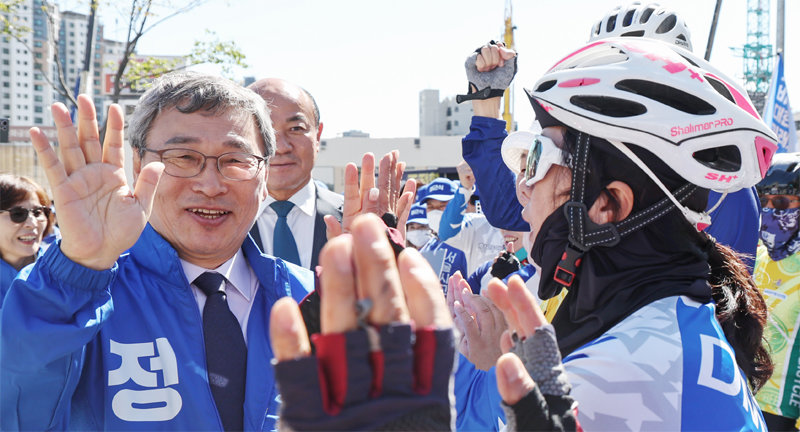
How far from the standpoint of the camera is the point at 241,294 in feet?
7.75

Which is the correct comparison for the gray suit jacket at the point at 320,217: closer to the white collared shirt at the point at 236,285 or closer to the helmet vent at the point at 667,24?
the white collared shirt at the point at 236,285

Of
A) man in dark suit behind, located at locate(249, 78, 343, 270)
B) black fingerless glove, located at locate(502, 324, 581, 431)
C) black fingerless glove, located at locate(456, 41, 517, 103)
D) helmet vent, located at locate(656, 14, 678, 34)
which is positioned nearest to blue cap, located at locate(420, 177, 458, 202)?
man in dark suit behind, located at locate(249, 78, 343, 270)

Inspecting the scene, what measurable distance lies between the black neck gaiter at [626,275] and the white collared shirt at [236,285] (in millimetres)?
1133

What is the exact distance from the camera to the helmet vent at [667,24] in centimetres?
374

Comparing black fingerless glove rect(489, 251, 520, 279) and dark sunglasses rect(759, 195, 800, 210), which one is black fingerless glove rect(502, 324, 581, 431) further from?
dark sunglasses rect(759, 195, 800, 210)

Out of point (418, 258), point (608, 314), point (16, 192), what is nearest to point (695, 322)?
point (608, 314)

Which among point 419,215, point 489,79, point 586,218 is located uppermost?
point 489,79

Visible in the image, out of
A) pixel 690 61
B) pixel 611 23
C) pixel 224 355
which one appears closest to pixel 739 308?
pixel 690 61

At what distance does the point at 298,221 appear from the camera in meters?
4.14

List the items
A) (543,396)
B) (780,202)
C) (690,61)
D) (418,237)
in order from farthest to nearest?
(418,237) < (780,202) < (690,61) < (543,396)

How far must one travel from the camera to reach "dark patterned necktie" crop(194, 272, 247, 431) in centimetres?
205

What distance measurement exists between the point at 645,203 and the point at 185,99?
163 centimetres

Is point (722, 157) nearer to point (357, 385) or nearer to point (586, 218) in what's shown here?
point (586, 218)

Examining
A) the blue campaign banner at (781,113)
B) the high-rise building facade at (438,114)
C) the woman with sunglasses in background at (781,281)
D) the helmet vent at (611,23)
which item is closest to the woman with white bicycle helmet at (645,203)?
the helmet vent at (611,23)
